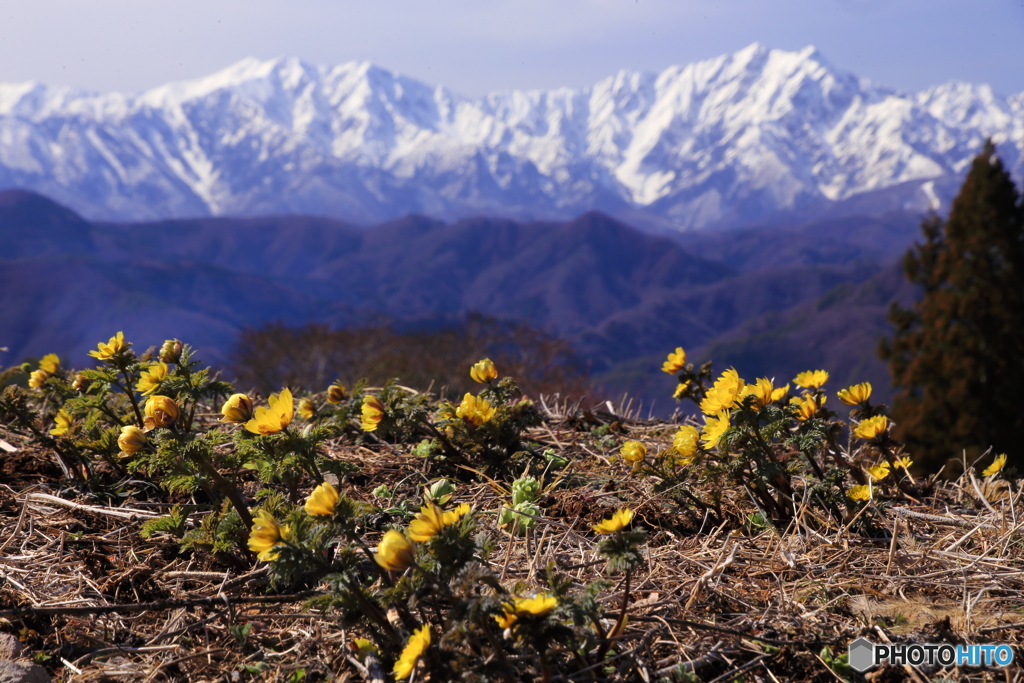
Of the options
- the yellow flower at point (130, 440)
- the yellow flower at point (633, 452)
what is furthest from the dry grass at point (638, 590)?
the yellow flower at point (130, 440)

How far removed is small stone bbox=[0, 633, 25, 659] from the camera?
1410 mm

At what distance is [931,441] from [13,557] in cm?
1147

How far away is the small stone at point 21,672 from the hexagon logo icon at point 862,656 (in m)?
1.68

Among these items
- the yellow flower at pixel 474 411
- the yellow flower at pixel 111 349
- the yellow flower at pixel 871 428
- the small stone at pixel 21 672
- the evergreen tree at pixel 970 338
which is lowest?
the evergreen tree at pixel 970 338

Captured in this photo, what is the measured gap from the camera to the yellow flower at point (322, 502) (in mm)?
1248

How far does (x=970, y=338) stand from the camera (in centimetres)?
1021

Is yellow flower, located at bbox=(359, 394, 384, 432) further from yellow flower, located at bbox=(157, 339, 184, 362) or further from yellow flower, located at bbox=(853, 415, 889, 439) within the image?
yellow flower, located at bbox=(853, 415, 889, 439)

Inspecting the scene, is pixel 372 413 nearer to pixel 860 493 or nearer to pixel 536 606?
pixel 536 606

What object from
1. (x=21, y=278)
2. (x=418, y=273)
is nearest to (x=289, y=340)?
(x=21, y=278)

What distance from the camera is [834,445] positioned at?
2027mm

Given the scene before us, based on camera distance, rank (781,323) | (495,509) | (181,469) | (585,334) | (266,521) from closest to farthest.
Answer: (266,521)
(181,469)
(495,509)
(781,323)
(585,334)

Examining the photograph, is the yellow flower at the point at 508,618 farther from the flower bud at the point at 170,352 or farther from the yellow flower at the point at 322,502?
the flower bud at the point at 170,352

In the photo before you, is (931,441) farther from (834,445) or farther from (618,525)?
(618,525)

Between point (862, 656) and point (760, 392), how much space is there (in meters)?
0.67
